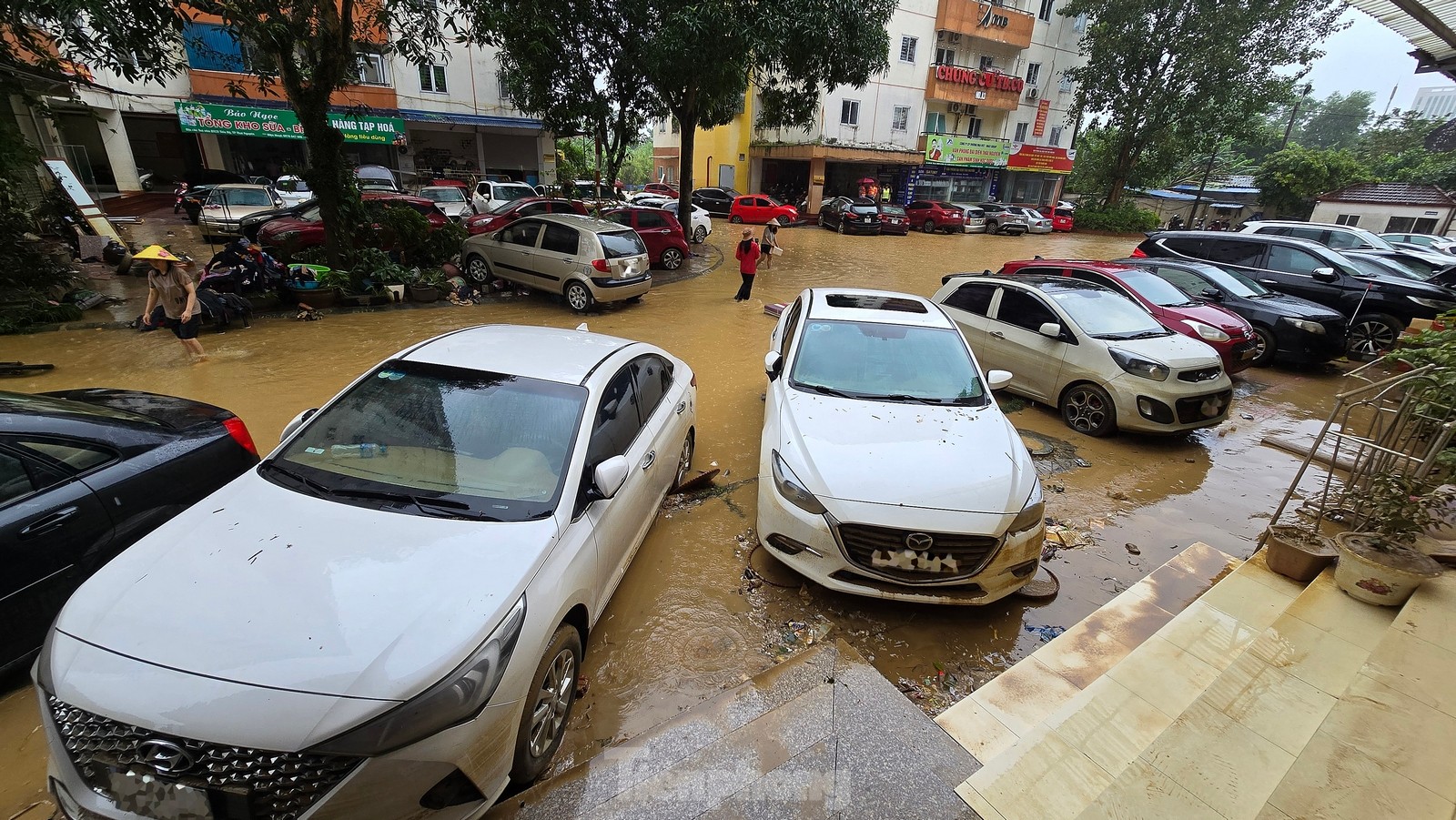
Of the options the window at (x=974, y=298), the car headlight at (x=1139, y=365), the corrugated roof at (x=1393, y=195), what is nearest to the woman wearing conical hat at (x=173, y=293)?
the window at (x=974, y=298)

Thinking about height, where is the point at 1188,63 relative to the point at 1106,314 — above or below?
above

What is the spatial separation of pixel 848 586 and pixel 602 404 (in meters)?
1.80

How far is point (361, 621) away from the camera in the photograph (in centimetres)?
211

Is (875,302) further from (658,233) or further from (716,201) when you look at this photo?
(716,201)

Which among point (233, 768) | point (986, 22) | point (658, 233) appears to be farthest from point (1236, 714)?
point (986, 22)

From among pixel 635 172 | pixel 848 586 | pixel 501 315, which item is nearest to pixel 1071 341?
pixel 848 586

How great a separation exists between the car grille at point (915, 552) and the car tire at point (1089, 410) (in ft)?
12.9

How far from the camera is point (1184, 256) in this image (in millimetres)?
11406

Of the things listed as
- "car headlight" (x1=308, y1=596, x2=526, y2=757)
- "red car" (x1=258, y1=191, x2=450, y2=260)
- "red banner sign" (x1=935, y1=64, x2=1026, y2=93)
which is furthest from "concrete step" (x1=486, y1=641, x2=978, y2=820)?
"red banner sign" (x1=935, y1=64, x2=1026, y2=93)

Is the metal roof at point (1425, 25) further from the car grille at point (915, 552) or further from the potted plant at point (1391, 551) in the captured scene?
the car grille at point (915, 552)

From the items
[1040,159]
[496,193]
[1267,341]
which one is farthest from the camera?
[1040,159]

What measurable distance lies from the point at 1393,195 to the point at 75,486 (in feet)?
137

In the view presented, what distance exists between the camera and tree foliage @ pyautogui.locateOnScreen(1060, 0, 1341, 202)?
26.5 metres

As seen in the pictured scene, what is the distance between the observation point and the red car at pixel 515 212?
14.9 m
